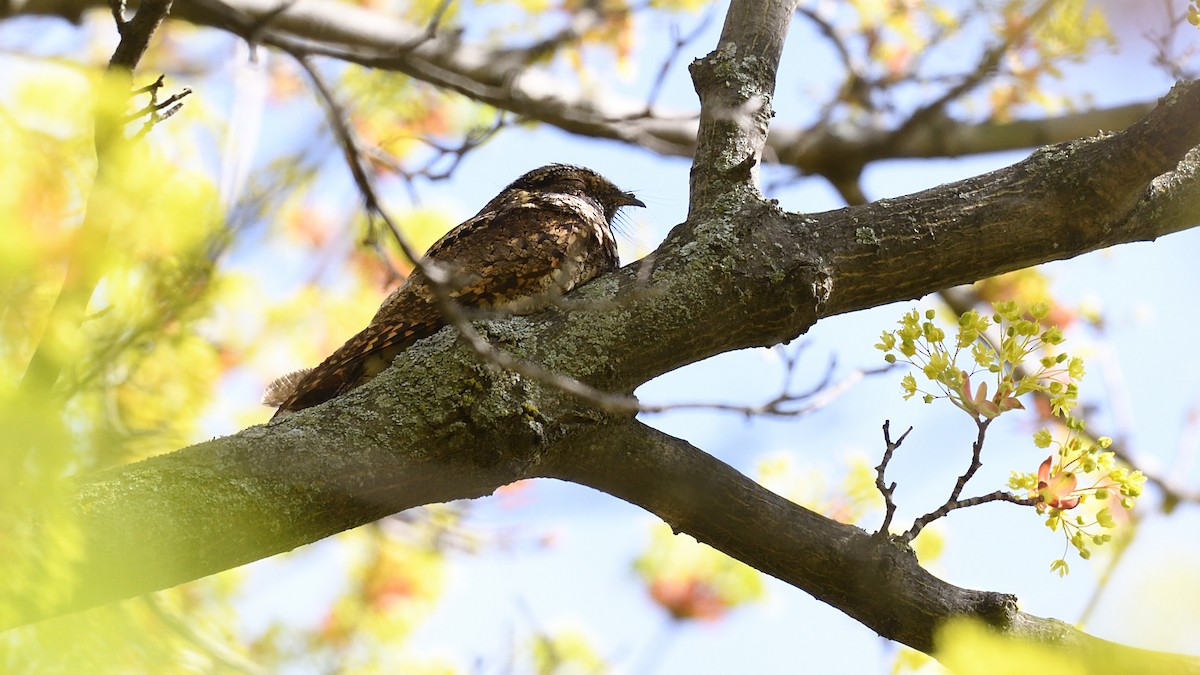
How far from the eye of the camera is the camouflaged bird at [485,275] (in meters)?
2.71

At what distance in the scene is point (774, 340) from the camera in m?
2.44

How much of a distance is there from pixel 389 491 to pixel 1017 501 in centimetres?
138

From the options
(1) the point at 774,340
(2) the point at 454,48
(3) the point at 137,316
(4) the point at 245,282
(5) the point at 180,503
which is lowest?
(5) the point at 180,503

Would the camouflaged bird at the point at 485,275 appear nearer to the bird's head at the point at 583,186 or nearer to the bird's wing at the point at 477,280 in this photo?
the bird's wing at the point at 477,280

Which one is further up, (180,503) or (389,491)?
(389,491)

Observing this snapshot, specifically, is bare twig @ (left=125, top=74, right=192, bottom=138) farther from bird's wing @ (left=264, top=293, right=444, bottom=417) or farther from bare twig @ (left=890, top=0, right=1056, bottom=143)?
bare twig @ (left=890, top=0, right=1056, bottom=143)

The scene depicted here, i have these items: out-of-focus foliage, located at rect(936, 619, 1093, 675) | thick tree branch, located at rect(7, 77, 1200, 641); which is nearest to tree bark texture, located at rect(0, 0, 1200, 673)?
thick tree branch, located at rect(7, 77, 1200, 641)

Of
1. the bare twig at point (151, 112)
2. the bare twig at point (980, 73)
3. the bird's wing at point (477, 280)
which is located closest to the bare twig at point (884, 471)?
the bird's wing at point (477, 280)

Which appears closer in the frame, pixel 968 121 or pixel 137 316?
pixel 137 316

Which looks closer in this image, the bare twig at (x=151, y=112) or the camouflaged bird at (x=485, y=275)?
the bare twig at (x=151, y=112)

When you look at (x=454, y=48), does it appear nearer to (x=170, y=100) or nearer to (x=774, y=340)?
(x=170, y=100)

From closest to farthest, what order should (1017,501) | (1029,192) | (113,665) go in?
(113,665) < (1017,501) < (1029,192)

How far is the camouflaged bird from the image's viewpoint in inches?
107

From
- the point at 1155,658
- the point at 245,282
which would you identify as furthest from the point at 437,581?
the point at 1155,658
